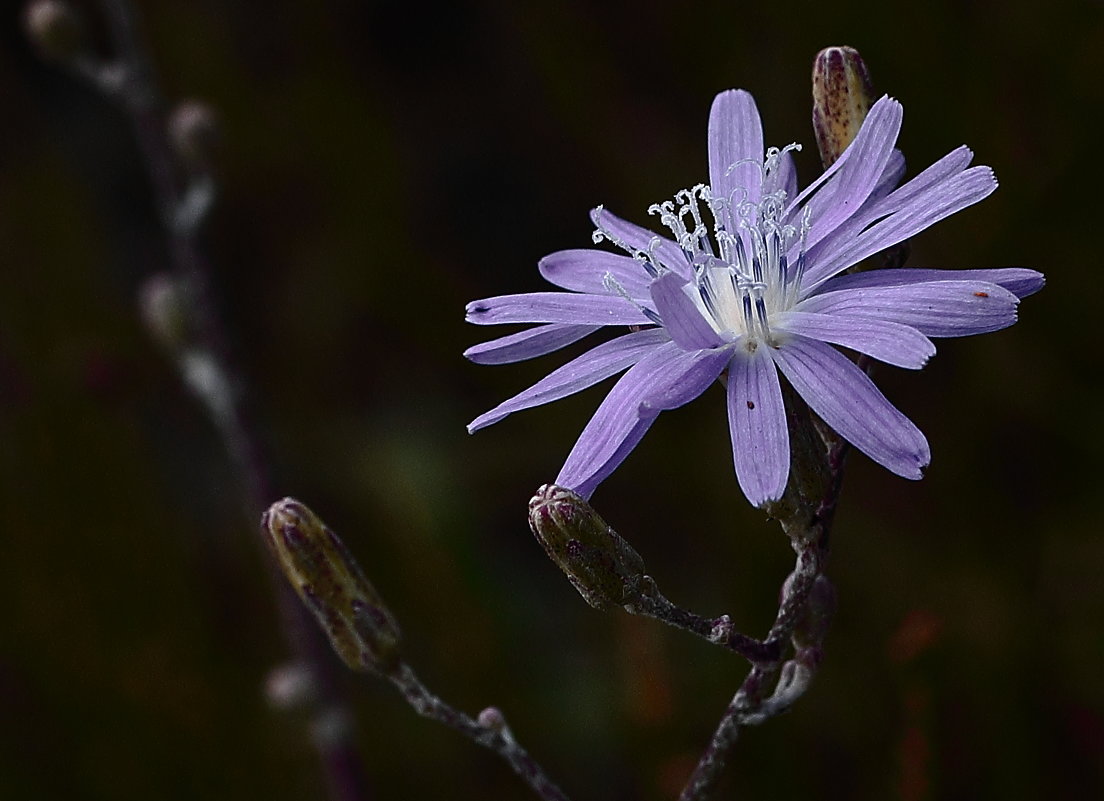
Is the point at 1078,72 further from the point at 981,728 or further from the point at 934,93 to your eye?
the point at 981,728

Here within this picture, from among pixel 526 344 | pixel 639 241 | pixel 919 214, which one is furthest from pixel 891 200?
pixel 526 344

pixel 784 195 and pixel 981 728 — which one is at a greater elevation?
pixel 784 195

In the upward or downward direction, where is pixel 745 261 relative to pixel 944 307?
upward

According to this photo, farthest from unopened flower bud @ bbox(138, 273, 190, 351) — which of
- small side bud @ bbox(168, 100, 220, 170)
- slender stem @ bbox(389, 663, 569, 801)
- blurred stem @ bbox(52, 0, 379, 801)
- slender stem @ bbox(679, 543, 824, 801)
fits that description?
slender stem @ bbox(679, 543, 824, 801)

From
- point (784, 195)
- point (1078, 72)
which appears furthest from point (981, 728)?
point (1078, 72)

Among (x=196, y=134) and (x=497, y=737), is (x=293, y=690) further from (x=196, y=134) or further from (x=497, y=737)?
(x=196, y=134)

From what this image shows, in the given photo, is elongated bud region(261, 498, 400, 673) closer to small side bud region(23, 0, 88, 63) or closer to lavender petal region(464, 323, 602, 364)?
lavender petal region(464, 323, 602, 364)
